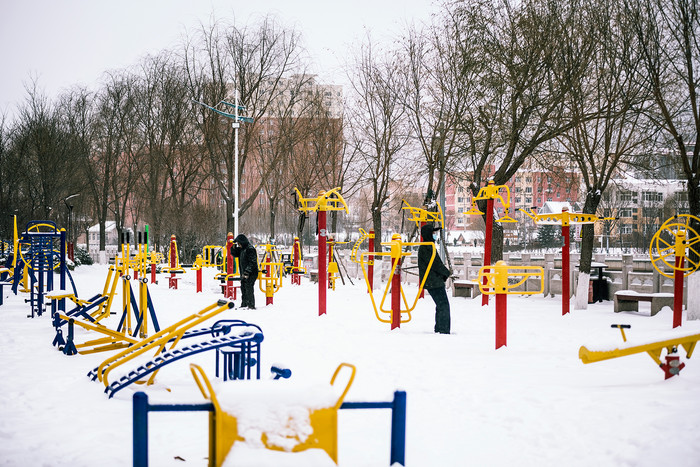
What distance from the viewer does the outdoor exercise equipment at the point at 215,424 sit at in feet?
9.26

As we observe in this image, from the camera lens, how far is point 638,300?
1315 centimetres

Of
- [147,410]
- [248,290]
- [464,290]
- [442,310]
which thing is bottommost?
[464,290]

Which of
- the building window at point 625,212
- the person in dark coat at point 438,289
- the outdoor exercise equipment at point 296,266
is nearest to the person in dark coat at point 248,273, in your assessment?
the person in dark coat at point 438,289

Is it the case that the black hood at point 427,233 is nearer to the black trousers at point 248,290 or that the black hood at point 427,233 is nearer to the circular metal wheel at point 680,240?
the circular metal wheel at point 680,240

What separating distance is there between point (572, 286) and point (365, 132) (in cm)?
1347

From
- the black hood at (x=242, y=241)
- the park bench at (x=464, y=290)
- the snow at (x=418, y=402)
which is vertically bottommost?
the park bench at (x=464, y=290)

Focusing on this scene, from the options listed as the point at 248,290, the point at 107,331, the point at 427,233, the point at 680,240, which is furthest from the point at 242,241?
the point at 680,240

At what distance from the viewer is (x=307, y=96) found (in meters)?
30.7

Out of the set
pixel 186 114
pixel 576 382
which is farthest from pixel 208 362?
pixel 186 114

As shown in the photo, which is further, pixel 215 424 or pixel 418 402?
pixel 418 402

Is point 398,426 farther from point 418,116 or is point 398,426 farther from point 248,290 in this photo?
point 418,116

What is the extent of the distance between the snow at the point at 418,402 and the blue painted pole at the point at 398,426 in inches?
6.9

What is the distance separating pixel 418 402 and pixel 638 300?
10.0 meters

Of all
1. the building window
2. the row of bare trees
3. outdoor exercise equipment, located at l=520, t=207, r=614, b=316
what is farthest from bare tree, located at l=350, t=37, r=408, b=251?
the building window
